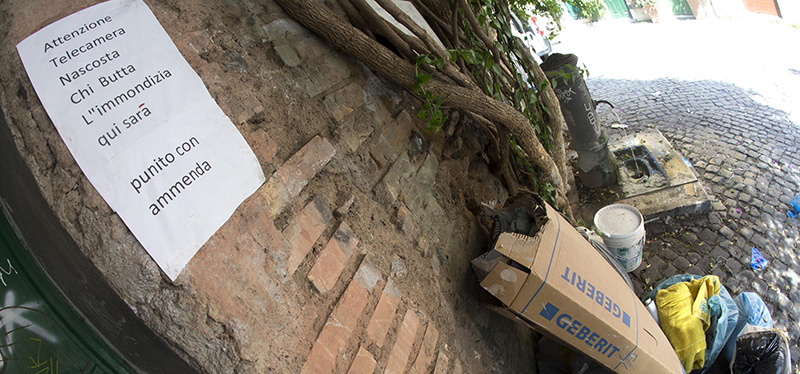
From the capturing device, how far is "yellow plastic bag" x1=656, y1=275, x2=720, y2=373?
8.02 feet

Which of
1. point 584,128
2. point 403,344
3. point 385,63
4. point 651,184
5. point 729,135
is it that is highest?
point 385,63

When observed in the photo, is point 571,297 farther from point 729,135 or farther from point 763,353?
point 729,135

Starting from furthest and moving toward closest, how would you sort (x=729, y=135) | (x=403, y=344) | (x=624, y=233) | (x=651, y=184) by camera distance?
1. (x=729, y=135)
2. (x=651, y=184)
3. (x=624, y=233)
4. (x=403, y=344)

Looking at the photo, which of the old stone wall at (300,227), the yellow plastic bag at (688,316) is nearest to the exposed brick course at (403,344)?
the old stone wall at (300,227)

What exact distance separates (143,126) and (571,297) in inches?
65.4

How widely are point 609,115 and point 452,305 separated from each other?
389 centimetres

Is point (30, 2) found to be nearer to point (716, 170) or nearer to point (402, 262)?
point (402, 262)

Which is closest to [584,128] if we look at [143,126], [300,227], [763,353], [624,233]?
[624,233]

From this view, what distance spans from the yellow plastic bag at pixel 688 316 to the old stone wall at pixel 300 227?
0.78m

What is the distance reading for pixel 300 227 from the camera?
1.60 m

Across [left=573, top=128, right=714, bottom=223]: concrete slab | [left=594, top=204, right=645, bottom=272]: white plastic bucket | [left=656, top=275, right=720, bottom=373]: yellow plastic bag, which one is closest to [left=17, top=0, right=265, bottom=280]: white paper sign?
[left=656, top=275, right=720, bottom=373]: yellow plastic bag

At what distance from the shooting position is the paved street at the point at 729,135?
10.8ft

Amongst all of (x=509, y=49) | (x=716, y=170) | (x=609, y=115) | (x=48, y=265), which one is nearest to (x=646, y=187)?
(x=716, y=170)

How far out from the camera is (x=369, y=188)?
1.96 meters
